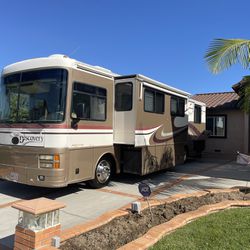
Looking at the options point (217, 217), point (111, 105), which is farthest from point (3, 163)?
point (217, 217)

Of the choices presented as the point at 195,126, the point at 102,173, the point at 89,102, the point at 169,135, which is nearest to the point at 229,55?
the point at 89,102

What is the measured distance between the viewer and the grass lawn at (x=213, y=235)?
4039 mm

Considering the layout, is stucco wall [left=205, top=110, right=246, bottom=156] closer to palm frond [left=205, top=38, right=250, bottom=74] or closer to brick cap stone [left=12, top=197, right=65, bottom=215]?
palm frond [left=205, top=38, right=250, bottom=74]

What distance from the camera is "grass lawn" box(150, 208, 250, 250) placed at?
13.3 ft

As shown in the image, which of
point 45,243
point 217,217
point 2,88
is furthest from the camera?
point 2,88

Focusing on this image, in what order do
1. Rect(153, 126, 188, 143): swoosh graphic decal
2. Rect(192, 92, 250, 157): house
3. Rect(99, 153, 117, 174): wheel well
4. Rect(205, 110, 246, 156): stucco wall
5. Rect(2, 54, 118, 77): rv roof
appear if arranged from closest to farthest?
Rect(2, 54, 118, 77): rv roof, Rect(99, 153, 117, 174): wheel well, Rect(153, 126, 188, 143): swoosh graphic decal, Rect(192, 92, 250, 157): house, Rect(205, 110, 246, 156): stucco wall

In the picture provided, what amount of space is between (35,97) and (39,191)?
7.94ft

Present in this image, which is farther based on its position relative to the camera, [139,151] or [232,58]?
[139,151]

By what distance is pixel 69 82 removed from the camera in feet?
22.2

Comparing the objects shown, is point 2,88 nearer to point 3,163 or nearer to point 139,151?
point 3,163

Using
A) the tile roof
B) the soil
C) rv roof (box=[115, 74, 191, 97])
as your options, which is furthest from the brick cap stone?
the tile roof

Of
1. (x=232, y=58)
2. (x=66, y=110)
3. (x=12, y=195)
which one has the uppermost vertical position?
(x=232, y=58)

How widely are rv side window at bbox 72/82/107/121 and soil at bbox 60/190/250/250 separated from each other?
9.53ft

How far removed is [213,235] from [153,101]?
5321mm
